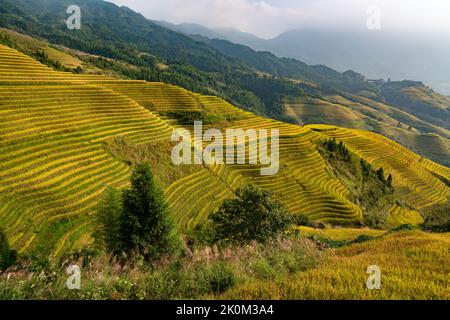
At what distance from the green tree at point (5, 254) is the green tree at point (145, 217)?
18.7ft

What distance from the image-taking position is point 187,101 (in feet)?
280

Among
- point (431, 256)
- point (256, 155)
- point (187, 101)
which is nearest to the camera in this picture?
point (431, 256)

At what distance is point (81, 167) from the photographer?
99.8 ft

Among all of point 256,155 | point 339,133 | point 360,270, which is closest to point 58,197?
point 360,270

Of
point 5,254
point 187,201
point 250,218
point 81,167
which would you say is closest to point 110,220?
point 5,254

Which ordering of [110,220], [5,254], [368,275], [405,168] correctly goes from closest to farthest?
[368,275] → [5,254] → [110,220] → [405,168]

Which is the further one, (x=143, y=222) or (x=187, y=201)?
(x=187, y=201)

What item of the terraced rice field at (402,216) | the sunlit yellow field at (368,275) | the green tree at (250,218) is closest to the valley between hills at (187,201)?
the sunlit yellow field at (368,275)

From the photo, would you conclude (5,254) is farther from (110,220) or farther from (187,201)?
(187,201)

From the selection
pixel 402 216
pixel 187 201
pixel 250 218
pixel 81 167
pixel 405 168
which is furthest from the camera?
pixel 405 168

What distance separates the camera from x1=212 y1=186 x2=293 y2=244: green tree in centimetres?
2475

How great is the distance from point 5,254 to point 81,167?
14.3 meters

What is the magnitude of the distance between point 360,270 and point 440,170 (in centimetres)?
14109

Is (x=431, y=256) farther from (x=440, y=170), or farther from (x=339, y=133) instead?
(x=440, y=170)
